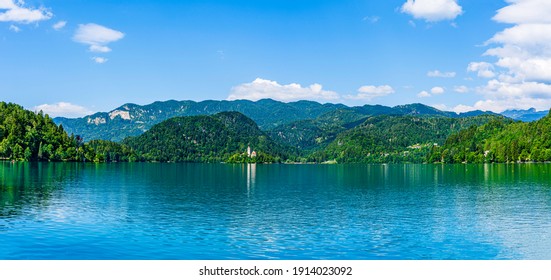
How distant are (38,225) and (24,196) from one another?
29.3 metres

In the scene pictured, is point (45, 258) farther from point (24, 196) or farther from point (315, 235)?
point (24, 196)

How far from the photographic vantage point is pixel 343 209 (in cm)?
6788

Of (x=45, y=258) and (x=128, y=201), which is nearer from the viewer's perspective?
(x=45, y=258)

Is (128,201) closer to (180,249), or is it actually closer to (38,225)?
(38,225)

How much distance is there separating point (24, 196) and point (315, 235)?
51.7 meters

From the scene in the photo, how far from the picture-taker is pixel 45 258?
3872 centimetres

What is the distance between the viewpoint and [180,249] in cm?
4175

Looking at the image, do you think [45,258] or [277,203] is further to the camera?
[277,203]
